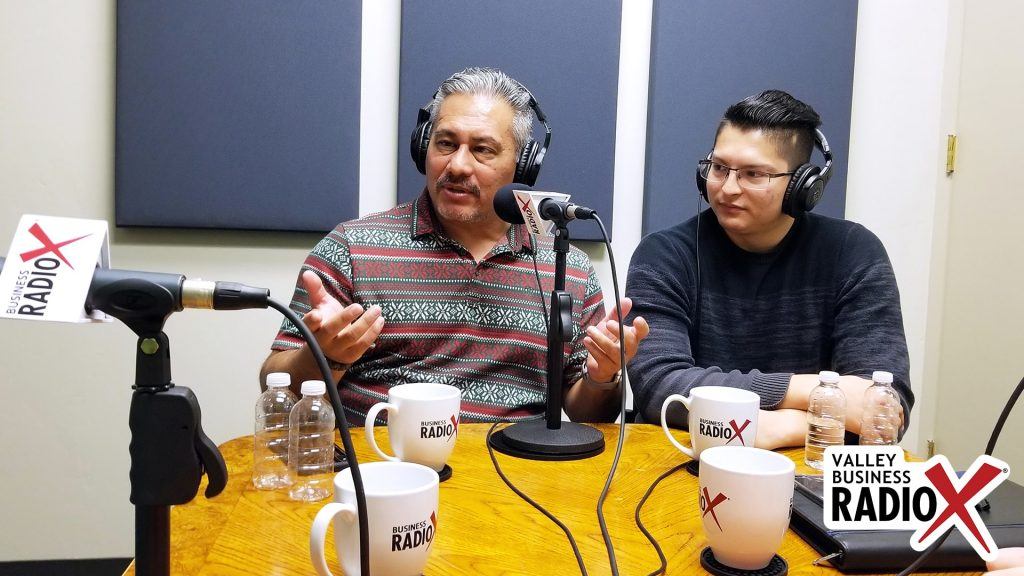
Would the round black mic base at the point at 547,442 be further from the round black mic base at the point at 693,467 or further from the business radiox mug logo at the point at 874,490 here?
the business radiox mug logo at the point at 874,490

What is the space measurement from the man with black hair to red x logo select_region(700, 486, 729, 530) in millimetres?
687

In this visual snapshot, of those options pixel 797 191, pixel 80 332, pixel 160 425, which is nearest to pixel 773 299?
pixel 797 191

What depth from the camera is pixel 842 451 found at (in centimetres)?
64

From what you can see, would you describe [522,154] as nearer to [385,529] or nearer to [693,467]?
[693,467]

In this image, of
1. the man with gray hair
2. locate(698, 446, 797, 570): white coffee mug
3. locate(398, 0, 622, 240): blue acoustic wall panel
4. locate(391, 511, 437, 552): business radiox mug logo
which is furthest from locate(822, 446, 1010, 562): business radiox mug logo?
locate(398, 0, 622, 240): blue acoustic wall panel

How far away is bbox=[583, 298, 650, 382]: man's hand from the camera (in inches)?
44.1

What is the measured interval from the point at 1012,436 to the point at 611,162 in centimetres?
143

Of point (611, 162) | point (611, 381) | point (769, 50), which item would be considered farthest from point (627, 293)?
point (769, 50)

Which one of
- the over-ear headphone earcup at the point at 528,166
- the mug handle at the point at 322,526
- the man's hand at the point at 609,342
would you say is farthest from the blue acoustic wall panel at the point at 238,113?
the mug handle at the point at 322,526

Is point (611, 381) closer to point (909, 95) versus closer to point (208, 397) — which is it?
point (208, 397)

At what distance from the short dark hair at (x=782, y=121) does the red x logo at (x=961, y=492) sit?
1107mm

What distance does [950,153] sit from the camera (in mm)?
2330

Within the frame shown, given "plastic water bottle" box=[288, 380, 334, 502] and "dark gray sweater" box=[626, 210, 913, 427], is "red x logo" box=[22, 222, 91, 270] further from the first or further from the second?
"dark gray sweater" box=[626, 210, 913, 427]

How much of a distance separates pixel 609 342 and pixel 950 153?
1834mm
